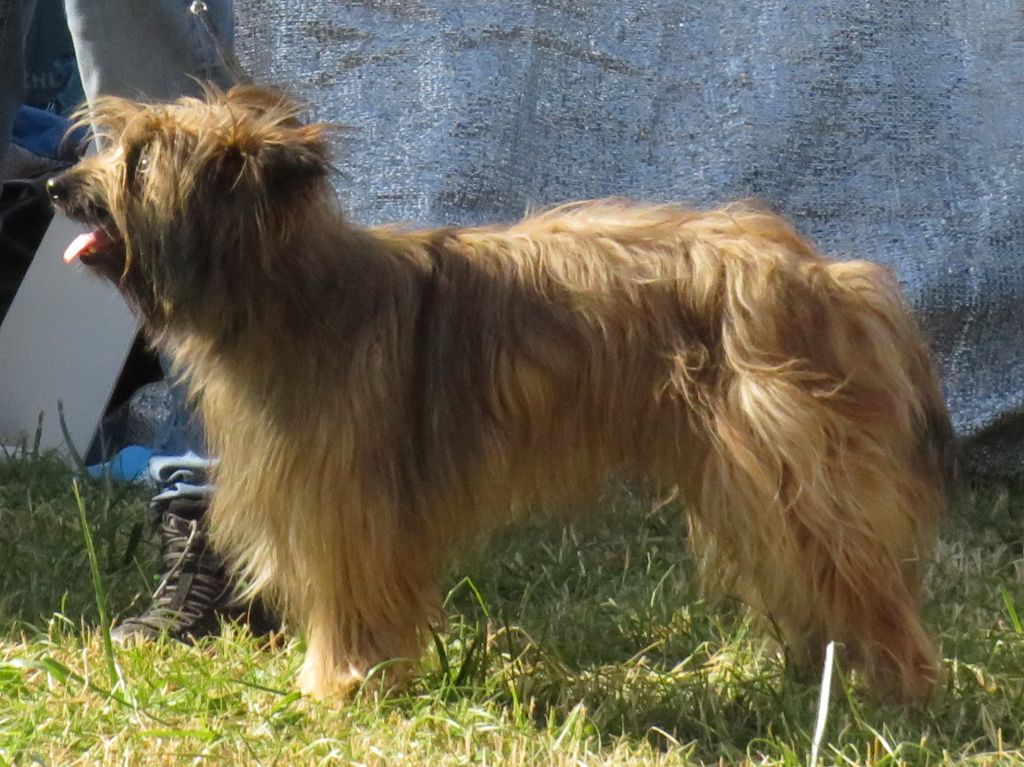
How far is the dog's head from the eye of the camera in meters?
2.58

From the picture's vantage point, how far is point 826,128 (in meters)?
4.31

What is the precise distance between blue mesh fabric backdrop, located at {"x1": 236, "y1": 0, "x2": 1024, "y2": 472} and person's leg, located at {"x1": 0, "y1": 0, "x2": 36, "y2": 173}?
4.01 ft

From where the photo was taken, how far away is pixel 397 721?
2768mm

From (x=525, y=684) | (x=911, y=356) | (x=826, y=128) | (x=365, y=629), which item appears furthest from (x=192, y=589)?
(x=826, y=128)

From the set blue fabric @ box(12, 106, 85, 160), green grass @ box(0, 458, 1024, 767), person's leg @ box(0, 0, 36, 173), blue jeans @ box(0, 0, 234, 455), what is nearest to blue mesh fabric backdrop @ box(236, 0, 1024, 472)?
green grass @ box(0, 458, 1024, 767)

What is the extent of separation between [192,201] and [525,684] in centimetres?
117

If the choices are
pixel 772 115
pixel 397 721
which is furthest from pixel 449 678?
pixel 772 115

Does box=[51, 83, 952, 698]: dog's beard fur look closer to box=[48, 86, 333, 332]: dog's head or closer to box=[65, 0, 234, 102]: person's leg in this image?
box=[48, 86, 333, 332]: dog's head

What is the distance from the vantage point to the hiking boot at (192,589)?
3.28 m

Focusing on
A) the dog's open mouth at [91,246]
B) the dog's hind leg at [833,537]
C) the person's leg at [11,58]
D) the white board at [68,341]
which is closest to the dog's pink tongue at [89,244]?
the dog's open mouth at [91,246]

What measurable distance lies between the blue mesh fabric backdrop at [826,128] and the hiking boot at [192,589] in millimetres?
1313

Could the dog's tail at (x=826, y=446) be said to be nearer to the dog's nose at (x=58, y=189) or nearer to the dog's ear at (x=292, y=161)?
the dog's ear at (x=292, y=161)

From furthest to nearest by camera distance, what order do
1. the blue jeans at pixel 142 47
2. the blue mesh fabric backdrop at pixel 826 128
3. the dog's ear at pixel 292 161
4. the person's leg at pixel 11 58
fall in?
the blue mesh fabric backdrop at pixel 826 128 → the person's leg at pixel 11 58 → the blue jeans at pixel 142 47 → the dog's ear at pixel 292 161

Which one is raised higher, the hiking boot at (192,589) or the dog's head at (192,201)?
the dog's head at (192,201)
